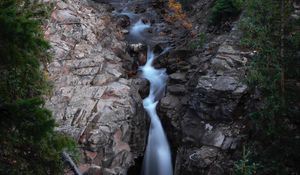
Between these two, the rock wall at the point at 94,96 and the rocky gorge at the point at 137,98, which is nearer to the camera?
the rocky gorge at the point at 137,98

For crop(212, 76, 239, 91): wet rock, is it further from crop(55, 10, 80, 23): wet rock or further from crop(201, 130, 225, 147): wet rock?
crop(55, 10, 80, 23): wet rock

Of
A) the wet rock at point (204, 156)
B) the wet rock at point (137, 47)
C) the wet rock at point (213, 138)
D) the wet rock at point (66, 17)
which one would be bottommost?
the wet rock at point (204, 156)

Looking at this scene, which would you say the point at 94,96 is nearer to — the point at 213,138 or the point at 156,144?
the point at 156,144

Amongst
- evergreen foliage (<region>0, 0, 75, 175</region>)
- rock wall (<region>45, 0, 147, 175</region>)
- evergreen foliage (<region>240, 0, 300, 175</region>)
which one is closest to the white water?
rock wall (<region>45, 0, 147, 175</region>)

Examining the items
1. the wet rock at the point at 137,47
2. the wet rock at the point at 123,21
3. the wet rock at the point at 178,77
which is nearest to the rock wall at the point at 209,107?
the wet rock at the point at 178,77

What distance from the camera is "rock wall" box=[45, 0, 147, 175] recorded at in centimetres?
1120

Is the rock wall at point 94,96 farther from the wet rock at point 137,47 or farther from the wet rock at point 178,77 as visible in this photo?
the wet rock at point 178,77

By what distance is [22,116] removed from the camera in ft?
15.4

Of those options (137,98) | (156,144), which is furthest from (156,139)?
(137,98)

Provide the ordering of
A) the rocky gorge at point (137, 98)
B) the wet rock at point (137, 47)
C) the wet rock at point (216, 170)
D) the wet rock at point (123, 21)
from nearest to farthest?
the wet rock at point (216, 170) → the rocky gorge at point (137, 98) → the wet rock at point (137, 47) → the wet rock at point (123, 21)

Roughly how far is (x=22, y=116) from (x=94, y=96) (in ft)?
26.0

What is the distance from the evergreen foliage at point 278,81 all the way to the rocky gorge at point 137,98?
1746 millimetres

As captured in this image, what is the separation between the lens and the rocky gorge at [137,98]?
10.9 m

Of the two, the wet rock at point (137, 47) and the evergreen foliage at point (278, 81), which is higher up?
the wet rock at point (137, 47)
